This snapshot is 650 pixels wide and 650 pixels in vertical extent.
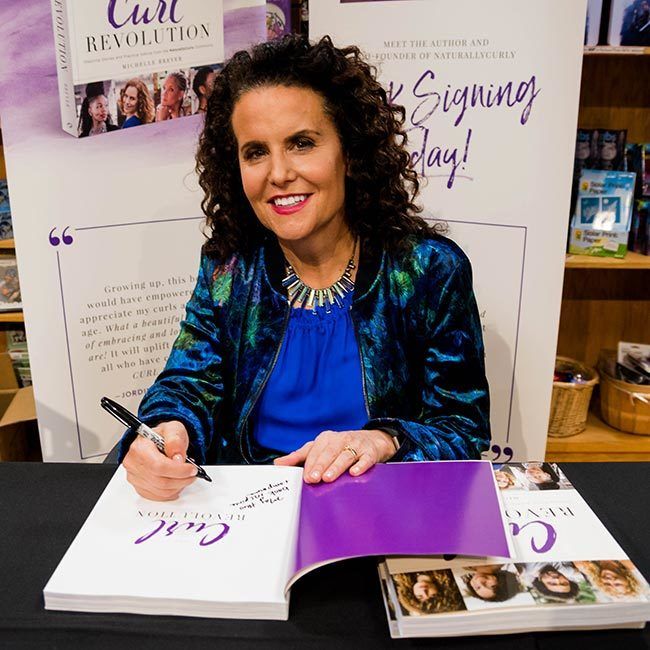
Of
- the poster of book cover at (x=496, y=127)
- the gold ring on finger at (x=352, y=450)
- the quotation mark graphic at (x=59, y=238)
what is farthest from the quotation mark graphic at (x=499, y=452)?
the quotation mark graphic at (x=59, y=238)

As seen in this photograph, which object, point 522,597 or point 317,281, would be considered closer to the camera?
point 522,597

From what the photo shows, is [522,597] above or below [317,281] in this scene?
below

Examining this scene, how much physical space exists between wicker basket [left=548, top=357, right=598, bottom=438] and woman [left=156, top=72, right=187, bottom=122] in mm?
1538

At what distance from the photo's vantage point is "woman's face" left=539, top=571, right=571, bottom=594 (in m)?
0.77

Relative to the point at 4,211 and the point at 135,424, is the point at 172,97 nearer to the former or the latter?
the point at 4,211

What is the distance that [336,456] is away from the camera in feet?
3.22

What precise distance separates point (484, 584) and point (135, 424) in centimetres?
52

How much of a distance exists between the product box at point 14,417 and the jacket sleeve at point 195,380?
1.29 m

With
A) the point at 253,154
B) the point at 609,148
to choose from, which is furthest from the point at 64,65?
the point at 609,148

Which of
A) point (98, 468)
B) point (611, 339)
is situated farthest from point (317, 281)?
point (611, 339)

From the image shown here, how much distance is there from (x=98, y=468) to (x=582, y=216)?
6.25 feet

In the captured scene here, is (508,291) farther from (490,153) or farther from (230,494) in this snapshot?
(230,494)

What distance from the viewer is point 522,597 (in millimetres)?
756

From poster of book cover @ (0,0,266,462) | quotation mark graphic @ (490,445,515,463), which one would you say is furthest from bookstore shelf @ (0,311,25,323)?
quotation mark graphic @ (490,445,515,463)
